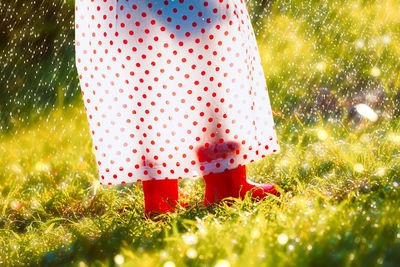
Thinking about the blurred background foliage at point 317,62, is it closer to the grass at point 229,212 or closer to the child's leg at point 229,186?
the grass at point 229,212

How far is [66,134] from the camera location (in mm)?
3475

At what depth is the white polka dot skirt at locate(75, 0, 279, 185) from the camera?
189 cm

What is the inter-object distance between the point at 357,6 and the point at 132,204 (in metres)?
2.22

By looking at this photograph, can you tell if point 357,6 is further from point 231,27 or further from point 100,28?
point 100,28

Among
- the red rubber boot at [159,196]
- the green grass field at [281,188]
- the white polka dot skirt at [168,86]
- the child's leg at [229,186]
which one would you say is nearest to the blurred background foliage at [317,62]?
the green grass field at [281,188]

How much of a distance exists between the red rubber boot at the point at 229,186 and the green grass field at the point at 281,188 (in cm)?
10

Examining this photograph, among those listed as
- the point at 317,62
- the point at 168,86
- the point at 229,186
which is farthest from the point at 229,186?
the point at 317,62

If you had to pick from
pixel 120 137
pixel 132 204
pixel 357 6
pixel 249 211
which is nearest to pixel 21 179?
pixel 132 204

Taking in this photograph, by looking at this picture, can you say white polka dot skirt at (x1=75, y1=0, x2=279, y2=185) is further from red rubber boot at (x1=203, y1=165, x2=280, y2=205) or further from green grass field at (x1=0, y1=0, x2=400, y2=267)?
green grass field at (x1=0, y1=0, x2=400, y2=267)

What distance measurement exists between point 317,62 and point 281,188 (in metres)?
1.46

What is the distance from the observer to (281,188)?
2.24 meters

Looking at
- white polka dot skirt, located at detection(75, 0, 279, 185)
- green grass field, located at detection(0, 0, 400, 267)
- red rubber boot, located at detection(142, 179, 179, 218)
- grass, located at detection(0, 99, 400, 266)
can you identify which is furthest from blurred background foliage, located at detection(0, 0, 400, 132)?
red rubber boot, located at detection(142, 179, 179, 218)

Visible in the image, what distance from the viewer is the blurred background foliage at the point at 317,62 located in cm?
324

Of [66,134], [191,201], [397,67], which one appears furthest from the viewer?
[66,134]
